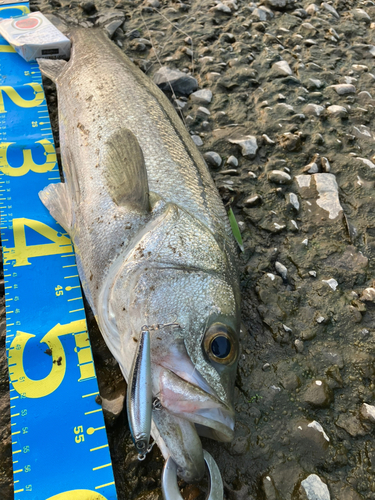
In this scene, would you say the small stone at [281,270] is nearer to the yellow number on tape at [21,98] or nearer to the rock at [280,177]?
the rock at [280,177]

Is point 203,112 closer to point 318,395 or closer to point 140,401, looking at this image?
point 318,395

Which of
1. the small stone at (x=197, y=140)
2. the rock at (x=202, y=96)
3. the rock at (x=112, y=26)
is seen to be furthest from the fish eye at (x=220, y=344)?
the rock at (x=112, y=26)

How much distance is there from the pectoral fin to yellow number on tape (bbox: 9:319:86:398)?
757mm

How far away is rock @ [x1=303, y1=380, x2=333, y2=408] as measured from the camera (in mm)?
2359

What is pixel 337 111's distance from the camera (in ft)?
12.8

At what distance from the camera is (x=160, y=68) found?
430 centimetres

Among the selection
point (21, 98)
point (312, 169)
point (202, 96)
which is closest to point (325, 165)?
point (312, 169)

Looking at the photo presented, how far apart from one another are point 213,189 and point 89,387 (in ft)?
5.03

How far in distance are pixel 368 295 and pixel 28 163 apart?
2.92m

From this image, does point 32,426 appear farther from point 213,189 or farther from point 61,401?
point 213,189

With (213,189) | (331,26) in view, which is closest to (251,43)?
(331,26)

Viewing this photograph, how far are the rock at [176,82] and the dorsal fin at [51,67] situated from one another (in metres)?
0.96

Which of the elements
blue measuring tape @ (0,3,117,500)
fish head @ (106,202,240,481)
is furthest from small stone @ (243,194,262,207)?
blue measuring tape @ (0,3,117,500)

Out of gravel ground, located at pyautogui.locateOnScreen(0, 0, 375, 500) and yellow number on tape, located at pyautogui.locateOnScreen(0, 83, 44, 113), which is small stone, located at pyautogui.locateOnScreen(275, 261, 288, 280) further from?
yellow number on tape, located at pyautogui.locateOnScreen(0, 83, 44, 113)
